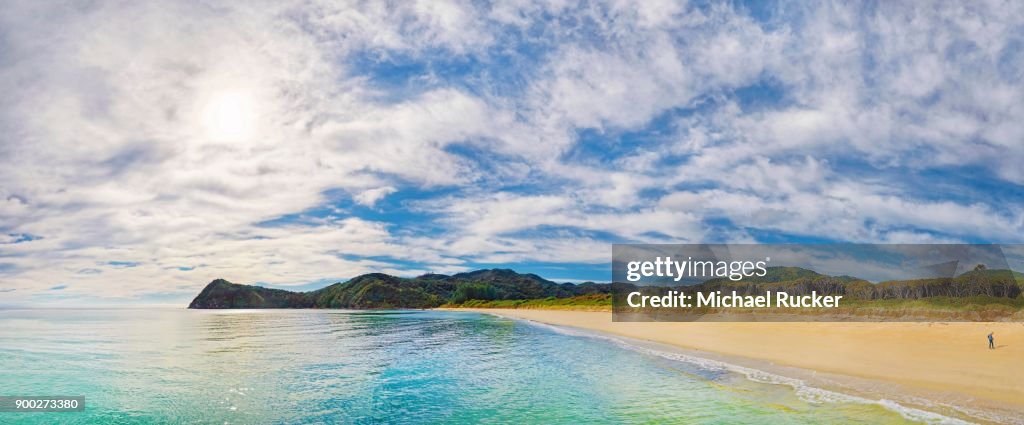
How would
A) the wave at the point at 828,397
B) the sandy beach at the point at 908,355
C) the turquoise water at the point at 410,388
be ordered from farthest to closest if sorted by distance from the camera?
the sandy beach at the point at 908,355, the turquoise water at the point at 410,388, the wave at the point at 828,397

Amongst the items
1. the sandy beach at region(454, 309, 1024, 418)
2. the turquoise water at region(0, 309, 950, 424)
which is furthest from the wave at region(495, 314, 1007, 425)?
the sandy beach at region(454, 309, 1024, 418)

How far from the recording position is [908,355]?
3036 cm

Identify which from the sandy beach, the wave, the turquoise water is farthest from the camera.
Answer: the sandy beach

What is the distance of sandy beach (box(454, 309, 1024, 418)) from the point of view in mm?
20219

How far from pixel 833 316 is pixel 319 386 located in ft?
223

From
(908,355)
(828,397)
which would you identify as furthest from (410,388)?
(908,355)

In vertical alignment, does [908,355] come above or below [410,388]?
above

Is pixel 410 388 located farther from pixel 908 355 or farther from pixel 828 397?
pixel 908 355

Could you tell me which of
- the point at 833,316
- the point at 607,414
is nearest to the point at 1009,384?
the point at 607,414

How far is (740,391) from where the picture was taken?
76.1 ft

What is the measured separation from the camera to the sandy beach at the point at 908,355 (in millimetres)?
20219

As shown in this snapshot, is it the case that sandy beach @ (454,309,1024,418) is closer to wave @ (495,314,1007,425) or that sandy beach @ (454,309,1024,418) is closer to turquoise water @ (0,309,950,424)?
wave @ (495,314,1007,425)

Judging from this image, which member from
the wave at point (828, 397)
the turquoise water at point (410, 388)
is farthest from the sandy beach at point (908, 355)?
the turquoise water at point (410, 388)

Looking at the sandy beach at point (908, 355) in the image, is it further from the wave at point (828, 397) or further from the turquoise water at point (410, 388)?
the turquoise water at point (410, 388)
